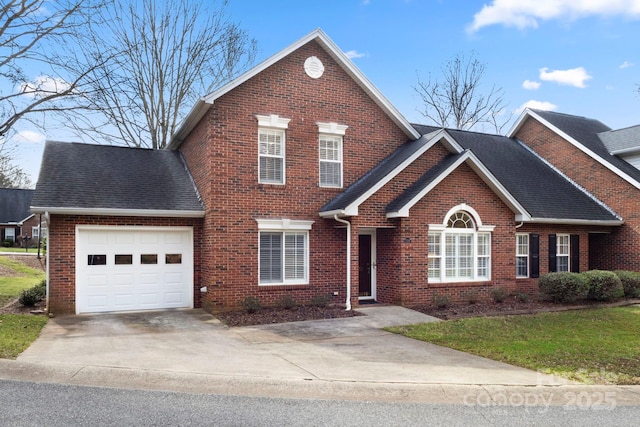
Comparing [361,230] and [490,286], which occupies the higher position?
[361,230]

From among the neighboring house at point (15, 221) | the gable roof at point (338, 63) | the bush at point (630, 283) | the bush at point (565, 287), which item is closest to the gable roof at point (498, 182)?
the gable roof at point (338, 63)

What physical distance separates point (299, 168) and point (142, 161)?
531cm

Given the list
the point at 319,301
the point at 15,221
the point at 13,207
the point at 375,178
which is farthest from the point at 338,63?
the point at 13,207

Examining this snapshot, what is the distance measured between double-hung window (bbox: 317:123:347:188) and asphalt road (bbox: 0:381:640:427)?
9418 millimetres

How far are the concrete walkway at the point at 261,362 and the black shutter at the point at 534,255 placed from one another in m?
8.40

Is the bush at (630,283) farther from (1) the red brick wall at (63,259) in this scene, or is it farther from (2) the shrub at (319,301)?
(1) the red brick wall at (63,259)

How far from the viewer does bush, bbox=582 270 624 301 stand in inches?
612

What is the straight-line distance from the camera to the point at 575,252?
1855 centimetres

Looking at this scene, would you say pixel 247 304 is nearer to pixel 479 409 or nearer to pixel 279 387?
pixel 279 387

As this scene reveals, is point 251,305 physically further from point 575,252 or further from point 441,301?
point 575,252

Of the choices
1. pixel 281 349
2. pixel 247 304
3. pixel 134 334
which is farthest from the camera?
pixel 247 304

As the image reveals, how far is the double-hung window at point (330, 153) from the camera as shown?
15.1m

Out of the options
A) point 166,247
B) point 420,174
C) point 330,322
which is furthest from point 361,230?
point 166,247

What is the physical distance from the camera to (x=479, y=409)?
249 inches
